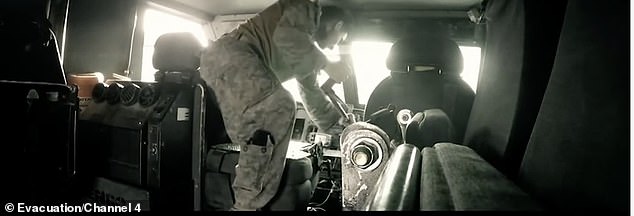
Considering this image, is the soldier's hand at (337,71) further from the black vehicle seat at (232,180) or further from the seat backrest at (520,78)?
the seat backrest at (520,78)

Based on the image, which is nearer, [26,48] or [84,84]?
[26,48]

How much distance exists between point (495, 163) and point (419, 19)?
→ 204 centimetres

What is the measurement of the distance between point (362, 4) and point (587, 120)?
2263mm

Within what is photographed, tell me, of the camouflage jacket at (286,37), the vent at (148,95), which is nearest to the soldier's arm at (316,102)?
the camouflage jacket at (286,37)

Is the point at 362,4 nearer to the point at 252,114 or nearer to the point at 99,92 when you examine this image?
the point at 252,114

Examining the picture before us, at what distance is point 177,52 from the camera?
5.64ft

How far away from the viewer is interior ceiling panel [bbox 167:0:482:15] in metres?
2.66

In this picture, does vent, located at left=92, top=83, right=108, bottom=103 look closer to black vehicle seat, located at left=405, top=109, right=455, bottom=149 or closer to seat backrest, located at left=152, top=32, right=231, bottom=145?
seat backrest, located at left=152, top=32, right=231, bottom=145

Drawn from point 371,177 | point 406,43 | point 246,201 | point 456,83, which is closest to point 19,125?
point 246,201

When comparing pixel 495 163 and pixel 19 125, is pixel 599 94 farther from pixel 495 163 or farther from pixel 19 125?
pixel 19 125

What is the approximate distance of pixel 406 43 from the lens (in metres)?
2.10

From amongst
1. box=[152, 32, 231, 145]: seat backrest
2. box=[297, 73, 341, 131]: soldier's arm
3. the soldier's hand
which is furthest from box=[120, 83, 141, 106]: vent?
the soldier's hand

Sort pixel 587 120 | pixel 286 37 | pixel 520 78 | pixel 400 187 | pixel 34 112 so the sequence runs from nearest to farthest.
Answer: pixel 587 120
pixel 400 187
pixel 520 78
pixel 34 112
pixel 286 37

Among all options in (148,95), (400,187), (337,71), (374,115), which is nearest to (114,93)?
(148,95)
